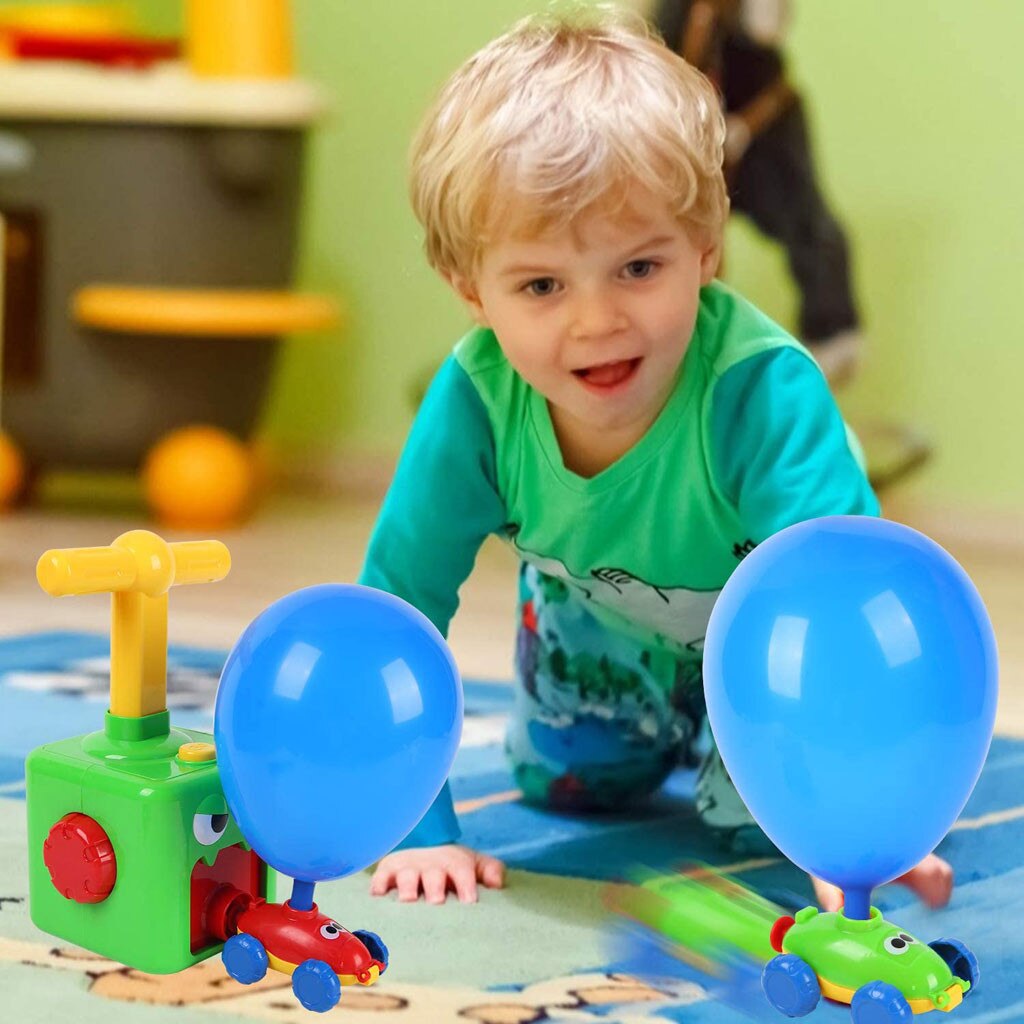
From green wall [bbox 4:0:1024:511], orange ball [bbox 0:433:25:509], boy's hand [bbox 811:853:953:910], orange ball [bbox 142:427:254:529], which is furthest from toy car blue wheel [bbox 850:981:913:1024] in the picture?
orange ball [bbox 0:433:25:509]

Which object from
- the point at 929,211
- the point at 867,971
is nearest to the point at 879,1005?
the point at 867,971

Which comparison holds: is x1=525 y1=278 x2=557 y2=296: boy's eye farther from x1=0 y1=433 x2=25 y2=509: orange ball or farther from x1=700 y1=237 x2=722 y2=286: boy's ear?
x1=0 y1=433 x2=25 y2=509: orange ball

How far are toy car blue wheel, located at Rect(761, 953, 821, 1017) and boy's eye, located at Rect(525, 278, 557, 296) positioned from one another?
38cm

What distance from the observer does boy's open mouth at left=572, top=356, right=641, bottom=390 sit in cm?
91

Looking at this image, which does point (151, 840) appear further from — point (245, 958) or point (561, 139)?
point (561, 139)

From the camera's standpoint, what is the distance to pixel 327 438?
2703 millimetres

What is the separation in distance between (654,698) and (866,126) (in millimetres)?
1442

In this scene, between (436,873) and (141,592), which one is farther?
(436,873)

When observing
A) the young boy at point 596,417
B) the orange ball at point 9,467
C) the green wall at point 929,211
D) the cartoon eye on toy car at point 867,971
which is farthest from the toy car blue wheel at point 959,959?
the orange ball at point 9,467

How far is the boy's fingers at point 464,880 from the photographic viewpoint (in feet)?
3.08

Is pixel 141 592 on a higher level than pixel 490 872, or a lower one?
higher

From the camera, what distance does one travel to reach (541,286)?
893 mm

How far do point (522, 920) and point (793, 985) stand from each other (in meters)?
0.27

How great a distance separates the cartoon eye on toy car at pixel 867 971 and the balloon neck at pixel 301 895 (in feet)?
0.65
